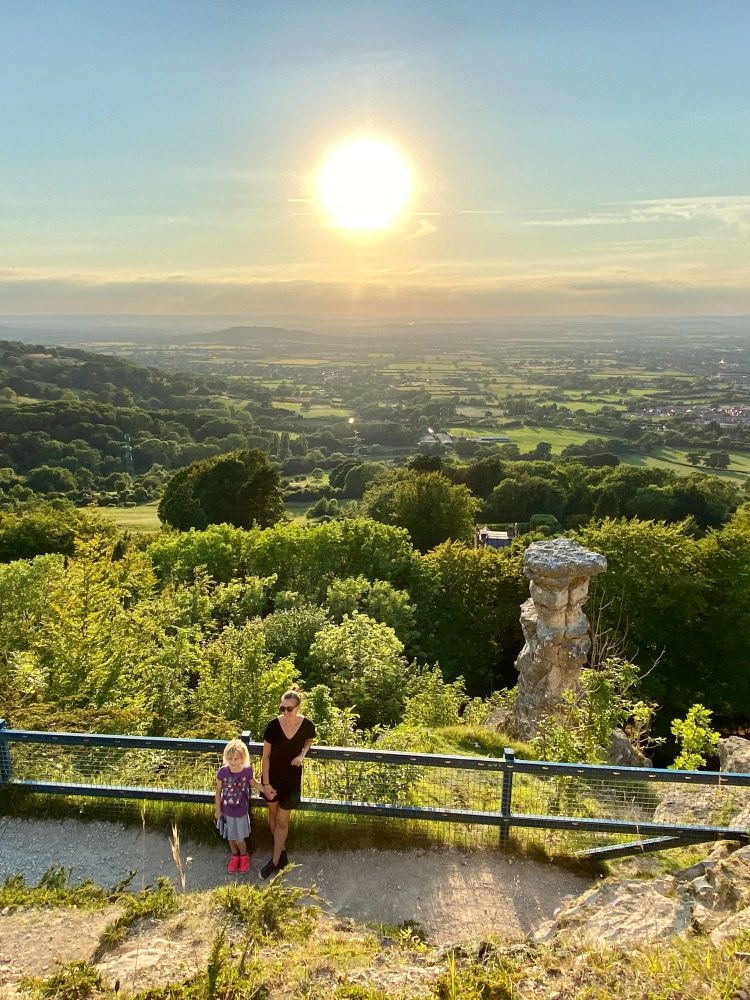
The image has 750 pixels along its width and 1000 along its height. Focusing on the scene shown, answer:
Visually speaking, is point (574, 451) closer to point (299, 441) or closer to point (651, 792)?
point (299, 441)

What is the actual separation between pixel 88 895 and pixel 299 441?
437 feet

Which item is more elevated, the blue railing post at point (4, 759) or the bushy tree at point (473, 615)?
the blue railing post at point (4, 759)

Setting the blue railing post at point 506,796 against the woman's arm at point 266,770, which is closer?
the woman's arm at point 266,770

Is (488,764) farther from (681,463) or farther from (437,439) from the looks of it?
(437,439)

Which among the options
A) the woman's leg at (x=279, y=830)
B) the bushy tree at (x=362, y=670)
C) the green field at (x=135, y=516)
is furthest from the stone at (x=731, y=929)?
the green field at (x=135, y=516)

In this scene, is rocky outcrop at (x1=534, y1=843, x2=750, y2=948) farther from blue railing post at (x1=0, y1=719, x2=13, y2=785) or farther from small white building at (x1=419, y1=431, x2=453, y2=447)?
small white building at (x1=419, y1=431, x2=453, y2=447)

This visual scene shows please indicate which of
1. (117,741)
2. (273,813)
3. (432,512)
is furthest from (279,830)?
(432,512)

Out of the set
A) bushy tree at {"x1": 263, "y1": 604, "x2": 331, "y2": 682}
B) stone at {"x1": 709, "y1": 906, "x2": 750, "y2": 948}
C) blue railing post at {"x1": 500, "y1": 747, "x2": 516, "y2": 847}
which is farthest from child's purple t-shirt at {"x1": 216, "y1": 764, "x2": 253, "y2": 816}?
bushy tree at {"x1": 263, "y1": 604, "x2": 331, "y2": 682}

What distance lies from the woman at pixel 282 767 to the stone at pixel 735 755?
6334mm

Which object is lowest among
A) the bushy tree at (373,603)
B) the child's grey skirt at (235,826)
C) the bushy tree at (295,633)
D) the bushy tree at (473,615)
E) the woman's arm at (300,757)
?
the bushy tree at (473,615)

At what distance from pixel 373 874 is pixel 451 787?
1416 millimetres

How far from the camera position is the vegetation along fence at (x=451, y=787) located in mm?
7238

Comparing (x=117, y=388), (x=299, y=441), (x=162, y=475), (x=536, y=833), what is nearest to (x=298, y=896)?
(x=536, y=833)

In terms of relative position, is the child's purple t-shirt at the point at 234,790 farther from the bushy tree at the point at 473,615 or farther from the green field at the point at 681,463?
the green field at the point at 681,463
